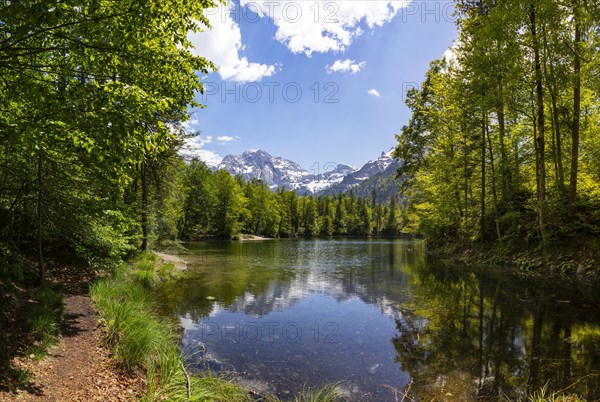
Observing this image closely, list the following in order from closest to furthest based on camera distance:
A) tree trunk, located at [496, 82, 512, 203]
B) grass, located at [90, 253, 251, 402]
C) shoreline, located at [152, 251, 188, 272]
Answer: grass, located at [90, 253, 251, 402], shoreline, located at [152, 251, 188, 272], tree trunk, located at [496, 82, 512, 203]

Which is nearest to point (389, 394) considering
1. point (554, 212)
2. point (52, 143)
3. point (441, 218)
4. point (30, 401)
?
point (30, 401)

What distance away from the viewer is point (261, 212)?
292ft

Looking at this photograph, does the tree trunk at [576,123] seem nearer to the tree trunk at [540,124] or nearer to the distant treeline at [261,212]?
the tree trunk at [540,124]

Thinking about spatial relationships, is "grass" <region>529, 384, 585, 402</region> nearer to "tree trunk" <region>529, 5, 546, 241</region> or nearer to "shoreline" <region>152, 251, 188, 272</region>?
"tree trunk" <region>529, 5, 546, 241</region>

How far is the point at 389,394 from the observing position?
710 centimetres

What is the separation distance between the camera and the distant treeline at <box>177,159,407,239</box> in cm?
6819

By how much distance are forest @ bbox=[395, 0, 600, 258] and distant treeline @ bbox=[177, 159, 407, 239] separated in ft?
78.8

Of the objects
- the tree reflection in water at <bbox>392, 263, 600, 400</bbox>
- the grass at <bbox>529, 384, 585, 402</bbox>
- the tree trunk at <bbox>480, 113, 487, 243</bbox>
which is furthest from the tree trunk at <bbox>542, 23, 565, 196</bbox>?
the grass at <bbox>529, 384, 585, 402</bbox>

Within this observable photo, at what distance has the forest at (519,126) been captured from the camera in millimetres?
17359

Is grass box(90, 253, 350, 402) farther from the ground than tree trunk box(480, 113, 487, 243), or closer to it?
closer to it

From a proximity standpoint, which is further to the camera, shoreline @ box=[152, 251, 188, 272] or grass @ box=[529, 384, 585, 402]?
shoreline @ box=[152, 251, 188, 272]

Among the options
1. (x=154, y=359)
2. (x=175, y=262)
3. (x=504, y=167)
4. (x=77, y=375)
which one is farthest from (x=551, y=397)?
(x=175, y=262)

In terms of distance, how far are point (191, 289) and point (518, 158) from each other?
919 inches

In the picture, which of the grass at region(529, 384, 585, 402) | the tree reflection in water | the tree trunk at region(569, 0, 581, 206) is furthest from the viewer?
the tree trunk at region(569, 0, 581, 206)
